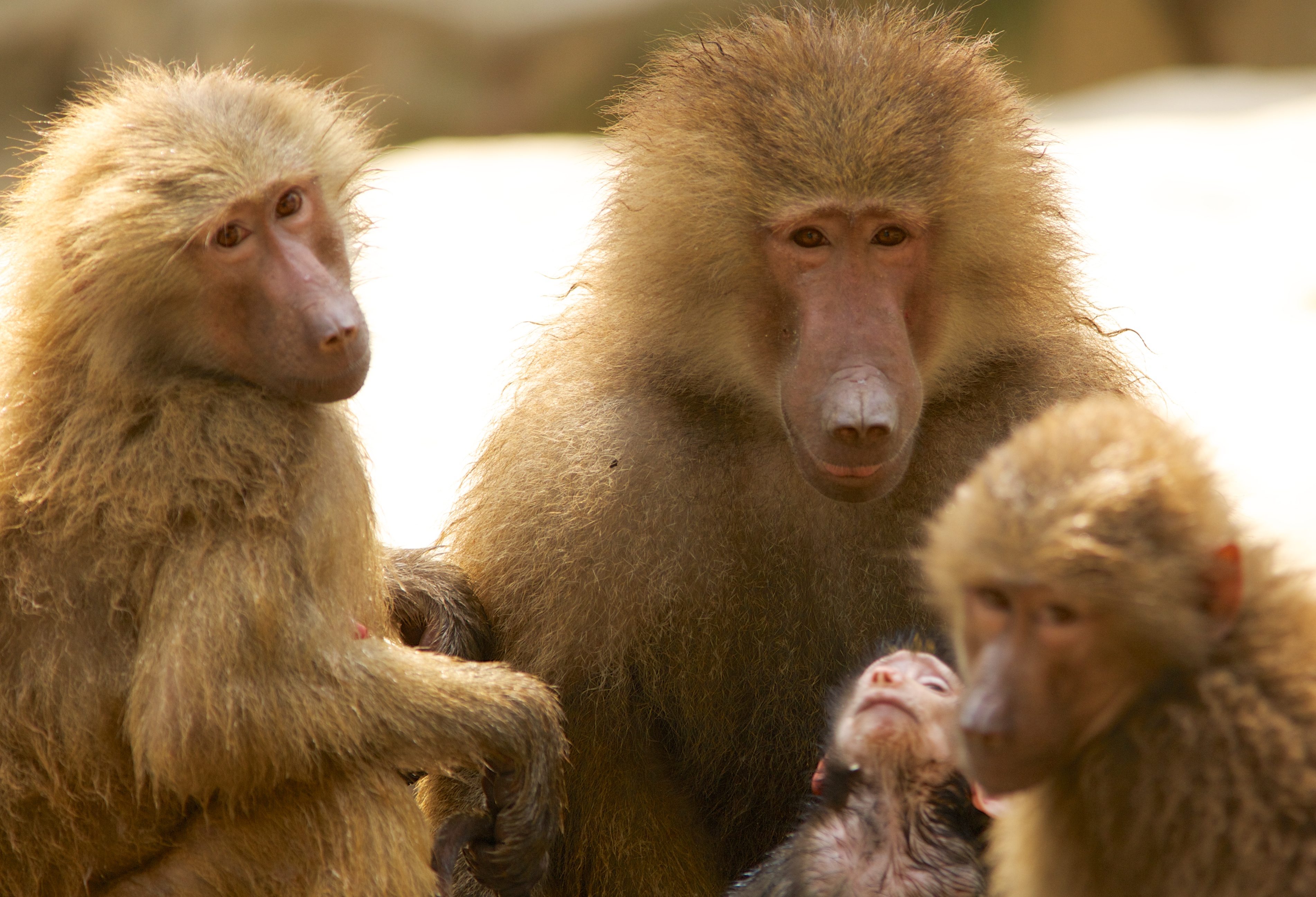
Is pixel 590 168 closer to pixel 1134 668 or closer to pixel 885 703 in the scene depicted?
pixel 885 703

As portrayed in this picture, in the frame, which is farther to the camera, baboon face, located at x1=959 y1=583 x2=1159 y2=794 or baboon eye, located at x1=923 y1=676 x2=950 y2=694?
baboon eye, located at x1=923 y1=676 x2=950 y2=694

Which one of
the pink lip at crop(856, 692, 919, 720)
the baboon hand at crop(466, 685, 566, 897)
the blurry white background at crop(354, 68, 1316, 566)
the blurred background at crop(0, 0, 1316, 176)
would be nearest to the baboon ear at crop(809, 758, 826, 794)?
the pink lip at crop(856, 692, 919, 720)

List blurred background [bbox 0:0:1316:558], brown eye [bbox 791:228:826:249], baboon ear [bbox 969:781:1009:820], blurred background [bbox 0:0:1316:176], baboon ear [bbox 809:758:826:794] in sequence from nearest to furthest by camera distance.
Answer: baboon ear [bbox 969:781:1009:820] → baboon ear [bbox 809:758:826:794] → brown eye [bbox 791:228:826:249] → blurred background [bbox 0:0:1316:558] → blurred background [bbox 0:0:1316:176]

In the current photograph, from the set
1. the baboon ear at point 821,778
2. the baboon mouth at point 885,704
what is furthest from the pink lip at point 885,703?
the baboon ear at point 821,778

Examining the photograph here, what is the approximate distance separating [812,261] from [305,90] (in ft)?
3.24

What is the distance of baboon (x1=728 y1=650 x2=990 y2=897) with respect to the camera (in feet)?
8.09

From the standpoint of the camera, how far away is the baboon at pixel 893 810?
2.46 m

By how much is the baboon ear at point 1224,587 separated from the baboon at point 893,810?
0.58 metres

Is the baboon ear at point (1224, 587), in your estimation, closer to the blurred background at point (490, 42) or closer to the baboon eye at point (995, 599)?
the baboon eye at point (995, 599)

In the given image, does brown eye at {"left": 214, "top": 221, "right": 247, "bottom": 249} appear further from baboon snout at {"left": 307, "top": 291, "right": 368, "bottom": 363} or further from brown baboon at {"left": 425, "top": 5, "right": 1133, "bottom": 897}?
brown baboon at {"left": 425, "top": 5, "right": 1133, "bottom": 897}

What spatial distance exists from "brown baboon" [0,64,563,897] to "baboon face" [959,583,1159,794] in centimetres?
94

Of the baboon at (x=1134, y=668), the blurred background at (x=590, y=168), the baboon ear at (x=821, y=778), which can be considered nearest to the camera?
the baboon at (x=1134, y=668)

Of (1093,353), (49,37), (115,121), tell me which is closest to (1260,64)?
(49,37)

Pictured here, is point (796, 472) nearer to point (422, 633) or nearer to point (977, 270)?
point (977, 270)
